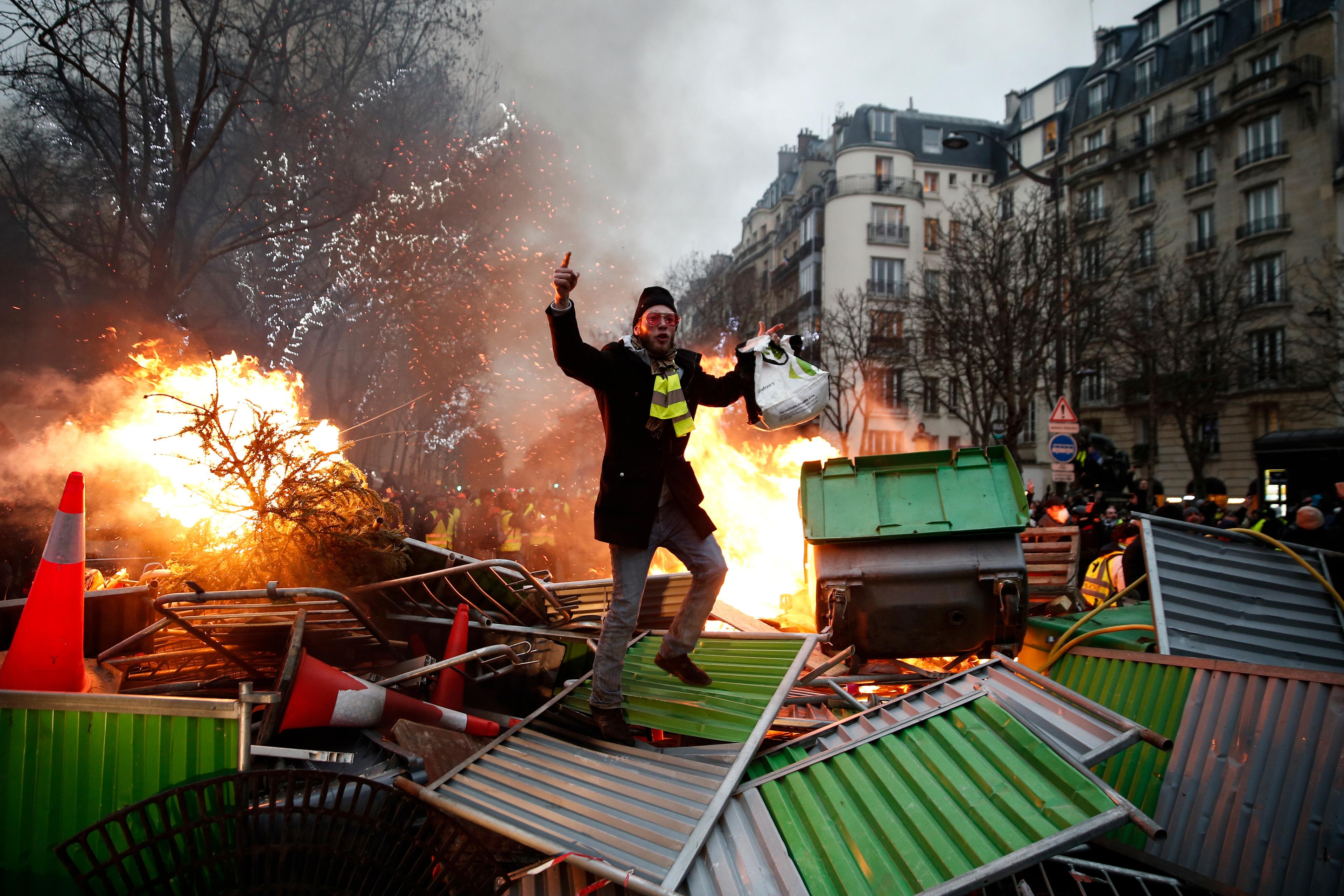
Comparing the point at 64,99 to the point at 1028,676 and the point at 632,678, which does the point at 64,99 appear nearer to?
the point at 632,678

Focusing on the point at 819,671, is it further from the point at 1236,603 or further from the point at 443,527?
the point at 443,527

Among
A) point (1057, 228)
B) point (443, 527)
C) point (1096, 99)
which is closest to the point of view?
point (443, 527)

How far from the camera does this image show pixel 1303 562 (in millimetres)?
4105

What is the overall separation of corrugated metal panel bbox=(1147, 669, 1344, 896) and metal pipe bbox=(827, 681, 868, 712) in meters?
1.16

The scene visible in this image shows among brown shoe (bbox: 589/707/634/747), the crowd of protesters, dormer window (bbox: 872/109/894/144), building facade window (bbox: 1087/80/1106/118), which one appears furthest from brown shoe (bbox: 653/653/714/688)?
dormer window (bbox: 872/109/894/144)

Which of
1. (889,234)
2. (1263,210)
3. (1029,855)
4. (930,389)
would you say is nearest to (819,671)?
(1029,855)

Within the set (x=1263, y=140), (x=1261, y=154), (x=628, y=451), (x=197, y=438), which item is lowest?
(x=628, y=451)

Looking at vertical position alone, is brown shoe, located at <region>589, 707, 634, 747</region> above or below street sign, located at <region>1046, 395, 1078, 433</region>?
below

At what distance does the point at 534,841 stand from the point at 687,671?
121 cm

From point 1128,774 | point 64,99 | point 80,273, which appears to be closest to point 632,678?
point 1128,774

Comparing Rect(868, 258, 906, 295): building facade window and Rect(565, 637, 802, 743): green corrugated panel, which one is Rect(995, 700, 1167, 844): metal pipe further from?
Rect(868, 258, 906, 295): building facade window

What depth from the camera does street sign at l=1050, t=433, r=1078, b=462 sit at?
11734 mm

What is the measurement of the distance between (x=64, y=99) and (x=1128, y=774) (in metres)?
14.8

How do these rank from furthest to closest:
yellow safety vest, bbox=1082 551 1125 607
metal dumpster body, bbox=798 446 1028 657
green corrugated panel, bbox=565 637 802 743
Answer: yellow safety vest, bbox=1082 551 1125 607 < metal dumpster body, bbox=798 446 1028 657 < green corrugated panel, bbox=565 637 802 743
